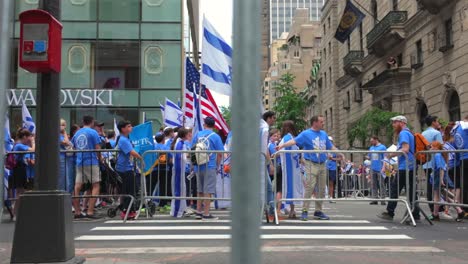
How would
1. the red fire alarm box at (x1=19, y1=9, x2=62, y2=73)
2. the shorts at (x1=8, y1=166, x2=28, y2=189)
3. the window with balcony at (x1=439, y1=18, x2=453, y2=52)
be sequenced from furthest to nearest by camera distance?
the window with balcony at (x1=439, y1=18, x2=453, y2=52) → the shorts at (x1=8, y1=166, x2=28, y2=189) → the red fire alarm box at (x1=19, y1=9, x2=62, y2=73)

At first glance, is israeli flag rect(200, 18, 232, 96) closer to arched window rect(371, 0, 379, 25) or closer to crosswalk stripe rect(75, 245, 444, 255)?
crosswalk stripe rect(75, 245, 444, 255)

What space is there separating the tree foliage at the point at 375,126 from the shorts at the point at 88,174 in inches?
958

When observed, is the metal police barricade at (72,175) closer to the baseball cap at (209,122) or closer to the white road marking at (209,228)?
the white road marking at (209,228)

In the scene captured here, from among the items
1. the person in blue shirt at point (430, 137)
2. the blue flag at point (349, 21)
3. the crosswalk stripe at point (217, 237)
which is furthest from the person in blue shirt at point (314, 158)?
the blue flag at point (349, 21)

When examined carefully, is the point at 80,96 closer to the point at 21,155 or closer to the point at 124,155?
the point at 21,155

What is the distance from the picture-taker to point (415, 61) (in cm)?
3234

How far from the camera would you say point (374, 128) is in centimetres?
3322

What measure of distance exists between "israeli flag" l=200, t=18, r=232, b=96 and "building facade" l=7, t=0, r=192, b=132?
51.2 feet

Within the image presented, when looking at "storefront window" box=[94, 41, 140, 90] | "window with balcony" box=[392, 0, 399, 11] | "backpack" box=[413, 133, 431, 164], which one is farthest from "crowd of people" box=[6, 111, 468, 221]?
"window with balcony" box=[392, 0, 399, 11]

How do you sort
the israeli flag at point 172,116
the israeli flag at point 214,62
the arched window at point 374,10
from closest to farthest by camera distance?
the israeli flag at point 214,62, the israeli flag at point 172,116, the arched window at point 374,10

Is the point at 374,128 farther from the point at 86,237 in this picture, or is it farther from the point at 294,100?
the point at 86,237

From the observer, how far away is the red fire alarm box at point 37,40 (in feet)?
17.7

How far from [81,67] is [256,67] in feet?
88.1

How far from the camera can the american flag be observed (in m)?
13.4
